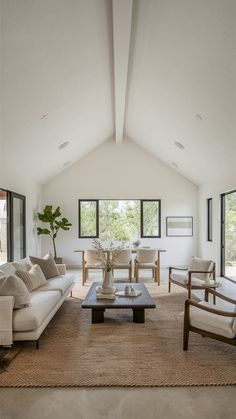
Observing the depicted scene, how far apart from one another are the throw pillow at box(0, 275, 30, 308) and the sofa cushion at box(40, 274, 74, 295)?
1033 mm

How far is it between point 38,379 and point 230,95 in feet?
13.8

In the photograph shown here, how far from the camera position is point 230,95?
427 centimetres

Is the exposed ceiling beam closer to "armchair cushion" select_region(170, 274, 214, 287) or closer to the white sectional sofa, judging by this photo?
the white sectional sofa

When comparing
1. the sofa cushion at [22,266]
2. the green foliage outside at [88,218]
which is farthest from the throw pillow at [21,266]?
the green foliage outside at [88,218]

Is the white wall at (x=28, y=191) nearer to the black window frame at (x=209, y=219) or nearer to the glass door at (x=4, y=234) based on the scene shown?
the glass door at (x=4, y=234)

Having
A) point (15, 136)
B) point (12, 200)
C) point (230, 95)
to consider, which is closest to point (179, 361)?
point (230, 95)

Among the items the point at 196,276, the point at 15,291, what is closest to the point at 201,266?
the point at 196,276

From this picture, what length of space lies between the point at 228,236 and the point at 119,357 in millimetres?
5061

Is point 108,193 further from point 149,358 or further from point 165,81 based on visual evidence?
point 149,358

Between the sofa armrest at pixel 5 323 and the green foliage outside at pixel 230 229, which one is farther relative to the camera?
the green foliage outside at pixel 230 229

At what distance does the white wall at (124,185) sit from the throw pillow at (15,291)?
5.86 m

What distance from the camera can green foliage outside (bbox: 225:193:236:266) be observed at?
710cm

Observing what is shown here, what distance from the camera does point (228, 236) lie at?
7316 mm

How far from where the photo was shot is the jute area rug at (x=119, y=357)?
104 inches
